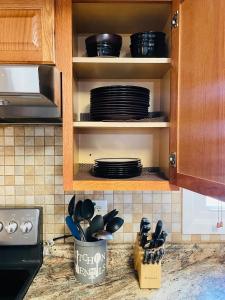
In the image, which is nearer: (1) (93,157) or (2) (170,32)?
(2) (170,32)

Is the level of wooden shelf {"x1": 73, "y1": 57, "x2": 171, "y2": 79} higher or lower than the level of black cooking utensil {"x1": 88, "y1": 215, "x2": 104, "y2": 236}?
higher

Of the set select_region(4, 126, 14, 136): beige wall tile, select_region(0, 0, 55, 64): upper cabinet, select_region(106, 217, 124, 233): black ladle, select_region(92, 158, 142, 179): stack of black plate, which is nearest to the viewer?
select_region(0, 0, 55, 64): upper cabinet

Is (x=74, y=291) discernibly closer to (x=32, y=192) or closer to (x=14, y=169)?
(x=32, y=192)

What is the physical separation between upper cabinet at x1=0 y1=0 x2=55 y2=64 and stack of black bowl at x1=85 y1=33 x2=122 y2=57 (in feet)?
0.51

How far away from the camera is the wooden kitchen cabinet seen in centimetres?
68

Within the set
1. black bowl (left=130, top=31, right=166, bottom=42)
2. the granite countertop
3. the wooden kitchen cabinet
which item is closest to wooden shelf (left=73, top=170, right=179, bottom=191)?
the wooden kitchen cabinet

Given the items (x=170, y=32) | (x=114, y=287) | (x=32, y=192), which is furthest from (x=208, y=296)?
(x=170, y=32)

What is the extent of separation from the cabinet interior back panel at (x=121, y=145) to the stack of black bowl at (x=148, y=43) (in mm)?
365

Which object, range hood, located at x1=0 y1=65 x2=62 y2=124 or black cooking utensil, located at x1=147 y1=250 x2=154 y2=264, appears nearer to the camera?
range hood, located at x1=0 y1=65 x2=62 y2=124

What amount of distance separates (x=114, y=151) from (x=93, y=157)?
0.34ft

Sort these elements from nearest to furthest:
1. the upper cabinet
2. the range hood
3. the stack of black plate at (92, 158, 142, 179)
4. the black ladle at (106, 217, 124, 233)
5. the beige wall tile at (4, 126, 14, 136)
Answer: the range hood < the upper cabinet < the stack of black plate at (92, 158, 142, 179) < the black ladle at (106, 217, 124, 233) < the beige wall tile at (4, 126, 14, 136)

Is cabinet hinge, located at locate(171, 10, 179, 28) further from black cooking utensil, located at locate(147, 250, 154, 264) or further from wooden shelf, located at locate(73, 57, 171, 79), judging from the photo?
black cooking utensil, located at locate(147, 250, 154, 264)

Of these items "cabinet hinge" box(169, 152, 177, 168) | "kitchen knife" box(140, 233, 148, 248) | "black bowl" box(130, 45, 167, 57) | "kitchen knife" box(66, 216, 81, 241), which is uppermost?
"black bowl" box(130, 45, 167, 57)

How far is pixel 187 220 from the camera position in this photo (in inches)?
47.4
